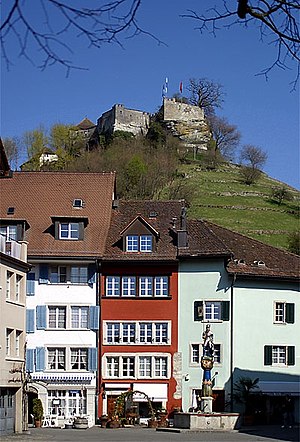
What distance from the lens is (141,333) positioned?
50844 mm

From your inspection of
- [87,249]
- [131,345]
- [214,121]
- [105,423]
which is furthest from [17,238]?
[214,121]

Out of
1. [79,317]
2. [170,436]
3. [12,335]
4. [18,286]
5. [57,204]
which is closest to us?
[170,436]

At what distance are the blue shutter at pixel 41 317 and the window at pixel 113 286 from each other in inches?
142

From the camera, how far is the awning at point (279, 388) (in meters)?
50.1

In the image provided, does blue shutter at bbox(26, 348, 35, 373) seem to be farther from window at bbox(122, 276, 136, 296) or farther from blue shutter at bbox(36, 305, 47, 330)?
window at bbox(122, 276, 136, 296)

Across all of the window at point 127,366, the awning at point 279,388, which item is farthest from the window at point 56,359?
the awning at point 279,388

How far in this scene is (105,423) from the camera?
4566 cm

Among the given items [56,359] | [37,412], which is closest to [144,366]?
[56,359]

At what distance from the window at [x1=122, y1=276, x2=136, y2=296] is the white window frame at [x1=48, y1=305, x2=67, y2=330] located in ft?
11.2

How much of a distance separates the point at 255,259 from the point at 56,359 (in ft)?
42.0

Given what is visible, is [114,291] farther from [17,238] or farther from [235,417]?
[235,417]

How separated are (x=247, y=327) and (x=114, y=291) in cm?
751

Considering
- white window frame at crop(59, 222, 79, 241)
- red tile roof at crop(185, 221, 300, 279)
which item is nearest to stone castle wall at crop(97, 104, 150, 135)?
red tile roof at crop(185, 221, 300, 279)

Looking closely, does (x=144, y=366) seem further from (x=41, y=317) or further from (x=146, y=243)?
(x=146, y=243)
